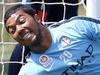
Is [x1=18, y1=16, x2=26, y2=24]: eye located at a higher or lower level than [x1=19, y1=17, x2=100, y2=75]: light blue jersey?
higher

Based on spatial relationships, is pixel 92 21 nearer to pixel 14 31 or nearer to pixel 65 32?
pixel 65 32

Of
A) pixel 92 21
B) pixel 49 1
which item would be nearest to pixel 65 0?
pixel 49 1

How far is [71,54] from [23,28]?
0.22 meters

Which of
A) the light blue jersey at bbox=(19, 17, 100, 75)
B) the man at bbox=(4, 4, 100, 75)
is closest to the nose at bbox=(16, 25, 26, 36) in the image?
the man at bbox=(4, 4, 100, 75)

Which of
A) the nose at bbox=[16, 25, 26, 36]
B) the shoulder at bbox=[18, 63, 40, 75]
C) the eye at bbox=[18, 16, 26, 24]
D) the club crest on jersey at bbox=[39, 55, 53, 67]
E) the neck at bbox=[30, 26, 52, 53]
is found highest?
the eye at bbox=[18, 16, 26, 24]

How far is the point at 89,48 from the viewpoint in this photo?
1.77m

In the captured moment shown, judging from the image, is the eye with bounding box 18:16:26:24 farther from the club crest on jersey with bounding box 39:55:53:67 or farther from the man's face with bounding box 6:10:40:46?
the club crest on jersey with bounding box 39:55:53:67

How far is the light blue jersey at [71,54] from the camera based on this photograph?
1739 millimetres

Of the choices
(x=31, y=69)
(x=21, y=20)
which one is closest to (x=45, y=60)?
(x=31, y=69)

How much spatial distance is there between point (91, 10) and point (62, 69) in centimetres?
41

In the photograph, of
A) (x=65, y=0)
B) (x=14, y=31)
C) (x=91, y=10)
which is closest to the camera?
(x=14, y=31)

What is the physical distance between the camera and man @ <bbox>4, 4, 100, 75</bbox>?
1.73m

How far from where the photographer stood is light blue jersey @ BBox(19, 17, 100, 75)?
1739 millimetres

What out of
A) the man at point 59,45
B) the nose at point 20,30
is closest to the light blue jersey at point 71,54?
the man at point 59,45
